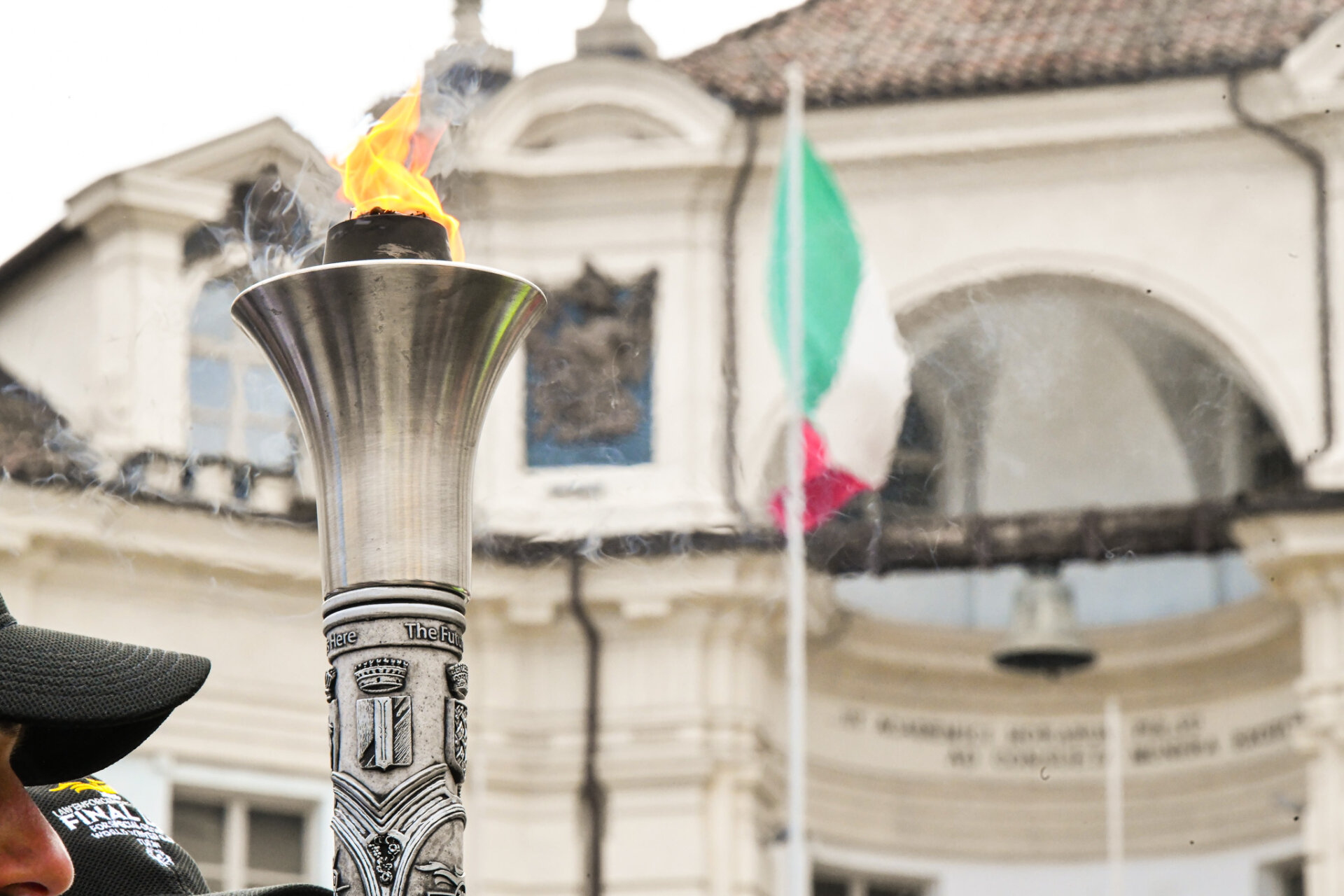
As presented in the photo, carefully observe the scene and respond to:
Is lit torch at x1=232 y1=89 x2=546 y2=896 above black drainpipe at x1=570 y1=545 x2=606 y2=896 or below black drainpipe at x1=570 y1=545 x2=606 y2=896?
below

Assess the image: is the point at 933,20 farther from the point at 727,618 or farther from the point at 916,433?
the point at 727,618

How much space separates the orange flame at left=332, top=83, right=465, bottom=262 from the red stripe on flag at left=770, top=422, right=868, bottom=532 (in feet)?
51.3

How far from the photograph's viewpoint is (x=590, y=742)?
2164cm

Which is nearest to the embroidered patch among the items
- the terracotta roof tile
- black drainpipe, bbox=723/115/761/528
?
black drainpipe, bbox=723/115/761/528

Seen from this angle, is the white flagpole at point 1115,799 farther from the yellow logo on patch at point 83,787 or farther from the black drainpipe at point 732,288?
the yellow logo on patch at point 83,787

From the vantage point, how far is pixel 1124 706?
2367 centimetres

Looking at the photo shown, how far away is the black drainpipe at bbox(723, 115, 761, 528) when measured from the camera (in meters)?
21.7

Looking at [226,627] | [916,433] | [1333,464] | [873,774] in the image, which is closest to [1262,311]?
[1333,464]

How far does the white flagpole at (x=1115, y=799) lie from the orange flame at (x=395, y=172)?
18714 mm

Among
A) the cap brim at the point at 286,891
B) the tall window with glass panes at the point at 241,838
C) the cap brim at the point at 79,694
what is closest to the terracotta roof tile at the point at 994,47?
the tall window with glass panes at the point at 241,838

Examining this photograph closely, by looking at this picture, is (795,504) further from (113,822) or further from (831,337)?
(113,822)

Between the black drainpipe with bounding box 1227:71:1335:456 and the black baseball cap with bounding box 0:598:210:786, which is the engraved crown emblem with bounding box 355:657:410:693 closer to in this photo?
the black baseball cap with bounding box 0:598:210:786

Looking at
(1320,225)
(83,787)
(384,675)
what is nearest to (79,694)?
(384,675)

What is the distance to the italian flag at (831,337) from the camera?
2066 centimetres
